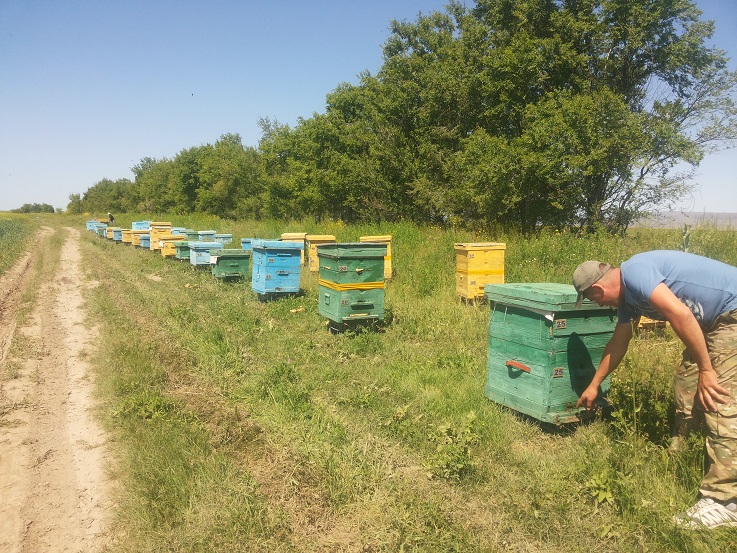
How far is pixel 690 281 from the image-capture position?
315 centimetres

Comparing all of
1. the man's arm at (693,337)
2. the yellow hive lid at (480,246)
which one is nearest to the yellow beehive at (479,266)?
the yellow hive lid at (480,246)

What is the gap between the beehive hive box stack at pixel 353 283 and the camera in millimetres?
7465

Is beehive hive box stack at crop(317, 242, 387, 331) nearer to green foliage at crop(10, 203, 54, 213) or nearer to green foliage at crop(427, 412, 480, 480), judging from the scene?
green foliage at crop(427, 412, 480, 480)

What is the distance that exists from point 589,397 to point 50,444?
4583 millimetres

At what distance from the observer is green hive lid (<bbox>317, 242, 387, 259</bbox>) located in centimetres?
745

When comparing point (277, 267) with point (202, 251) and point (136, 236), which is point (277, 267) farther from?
point (136, 236)

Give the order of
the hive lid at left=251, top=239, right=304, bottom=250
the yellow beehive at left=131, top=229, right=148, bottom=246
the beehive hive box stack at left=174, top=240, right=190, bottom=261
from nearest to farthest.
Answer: the hive lid at left=251, top=239, right=304, bottom=250 < the beehive hive box stack at left=174, top=240, right=190, bottom=261 < the yellow beehive at left=131, top=229, right=148, bottom=246

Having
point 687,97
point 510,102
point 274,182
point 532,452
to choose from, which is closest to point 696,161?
point 687,97

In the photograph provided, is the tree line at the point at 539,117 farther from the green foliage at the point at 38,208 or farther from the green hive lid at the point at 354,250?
the green foliage at the point at 38,208

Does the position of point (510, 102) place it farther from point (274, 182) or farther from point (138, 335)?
point (274, 182)

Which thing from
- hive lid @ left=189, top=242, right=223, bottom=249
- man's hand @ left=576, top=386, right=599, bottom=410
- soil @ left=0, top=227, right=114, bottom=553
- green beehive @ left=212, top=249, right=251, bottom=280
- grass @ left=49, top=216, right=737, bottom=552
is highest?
hive lid @ left=189, top=242, right=223, bottom=249

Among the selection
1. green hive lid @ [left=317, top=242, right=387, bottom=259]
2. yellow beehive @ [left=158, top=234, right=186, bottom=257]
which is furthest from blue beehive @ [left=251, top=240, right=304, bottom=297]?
yellow beehive @ [left=158, top=234, right=186, bottom=257]

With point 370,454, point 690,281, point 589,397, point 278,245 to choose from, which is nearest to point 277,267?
point 278,245

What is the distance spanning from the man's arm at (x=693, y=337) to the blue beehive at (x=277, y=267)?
305 inches
